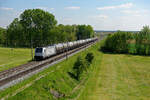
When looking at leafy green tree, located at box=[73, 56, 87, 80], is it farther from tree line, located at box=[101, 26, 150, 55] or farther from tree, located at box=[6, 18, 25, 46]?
tree, located at box=[6, 18, 25, 46]

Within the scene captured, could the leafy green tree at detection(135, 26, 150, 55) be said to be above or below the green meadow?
above

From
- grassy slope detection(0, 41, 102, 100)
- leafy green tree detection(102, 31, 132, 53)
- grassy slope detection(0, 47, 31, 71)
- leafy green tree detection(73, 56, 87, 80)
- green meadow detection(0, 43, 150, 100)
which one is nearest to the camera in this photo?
grassy slope detection(0, 41, 102, 100)

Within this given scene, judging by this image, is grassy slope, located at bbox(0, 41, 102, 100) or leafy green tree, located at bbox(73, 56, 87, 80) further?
leafy green tree, located at bbox(73, 56, 87, 80)

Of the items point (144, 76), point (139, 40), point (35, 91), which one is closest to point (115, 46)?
point (139, 40)

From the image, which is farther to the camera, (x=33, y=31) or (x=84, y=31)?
(x=84, y=31)

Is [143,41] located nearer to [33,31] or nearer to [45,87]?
[33,31]

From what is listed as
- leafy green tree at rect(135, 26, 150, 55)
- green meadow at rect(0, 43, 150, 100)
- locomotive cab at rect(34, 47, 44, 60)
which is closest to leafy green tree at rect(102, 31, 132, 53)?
leafy green tree at rect(135, 26, 150, 55)

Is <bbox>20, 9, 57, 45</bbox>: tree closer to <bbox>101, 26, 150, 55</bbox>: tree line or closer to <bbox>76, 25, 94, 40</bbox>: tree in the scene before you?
<bbox>101, 26, 150, 55</bbox>: tree line

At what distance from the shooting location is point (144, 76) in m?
35.2

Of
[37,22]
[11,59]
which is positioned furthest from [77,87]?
[37,22]

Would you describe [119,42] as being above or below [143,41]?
below

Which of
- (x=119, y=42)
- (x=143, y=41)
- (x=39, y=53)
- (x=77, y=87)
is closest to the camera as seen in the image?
(x=77, y=87)

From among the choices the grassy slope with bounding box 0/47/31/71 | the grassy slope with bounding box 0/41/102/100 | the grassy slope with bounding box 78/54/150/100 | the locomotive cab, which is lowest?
the grassy slope with bounding box 78/54/150/100

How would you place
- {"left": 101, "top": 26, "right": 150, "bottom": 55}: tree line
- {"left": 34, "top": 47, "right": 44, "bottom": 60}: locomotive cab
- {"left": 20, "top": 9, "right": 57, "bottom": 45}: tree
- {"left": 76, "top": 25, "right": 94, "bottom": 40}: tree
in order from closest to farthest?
Answer: {"left": 34, "top": 47, "right": 44, "bottom": 60}: locomotive cab → {"left": 101, "top": 26, "right": 150, "bottom": 55}: tree line → {"left": 20, "top": 9, "right": 57, "bottom": 45}: tree → {"left": 76, "top": 25, "right": 94, "bottom": 40}: tree
